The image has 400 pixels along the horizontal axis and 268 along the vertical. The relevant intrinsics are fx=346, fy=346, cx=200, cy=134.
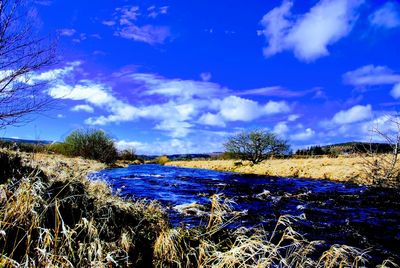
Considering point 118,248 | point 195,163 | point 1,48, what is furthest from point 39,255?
point 195,163

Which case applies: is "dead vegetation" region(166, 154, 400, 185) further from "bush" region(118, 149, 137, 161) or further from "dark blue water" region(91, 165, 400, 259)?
"bush" region(118, 149, 137, 161)

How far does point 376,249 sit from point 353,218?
15.4 feet

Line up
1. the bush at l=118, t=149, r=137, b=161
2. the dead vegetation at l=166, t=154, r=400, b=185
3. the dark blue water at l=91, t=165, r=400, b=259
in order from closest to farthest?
the dark blue water at l=91, t=165, r=400, b=259 < the dead vegetation at l=166, t=154, r=400, b=185 < the bush at l=118, t=149, r=137, b=161

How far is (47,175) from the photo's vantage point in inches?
429

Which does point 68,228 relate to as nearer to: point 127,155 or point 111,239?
point 111,239

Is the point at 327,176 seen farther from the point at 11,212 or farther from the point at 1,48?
the point at 11,212

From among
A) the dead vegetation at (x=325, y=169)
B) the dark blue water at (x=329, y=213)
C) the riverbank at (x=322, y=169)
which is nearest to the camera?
the dark blue water at (x=329, y=213)

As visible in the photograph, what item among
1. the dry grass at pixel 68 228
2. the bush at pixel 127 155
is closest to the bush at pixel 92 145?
the bush at pixel 127 155

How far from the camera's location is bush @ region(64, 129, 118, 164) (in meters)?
63.9

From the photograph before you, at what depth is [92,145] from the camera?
66125mm

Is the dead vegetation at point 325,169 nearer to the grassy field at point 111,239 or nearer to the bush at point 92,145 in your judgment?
the grassy field at point 111,239

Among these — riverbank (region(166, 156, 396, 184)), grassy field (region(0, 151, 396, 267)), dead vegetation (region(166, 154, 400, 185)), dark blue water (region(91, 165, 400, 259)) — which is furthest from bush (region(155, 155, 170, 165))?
grassy field (region(0, 151, 396, 267))

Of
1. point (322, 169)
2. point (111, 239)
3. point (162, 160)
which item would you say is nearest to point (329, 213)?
point (111, 239)

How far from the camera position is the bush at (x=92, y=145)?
6388 cm
